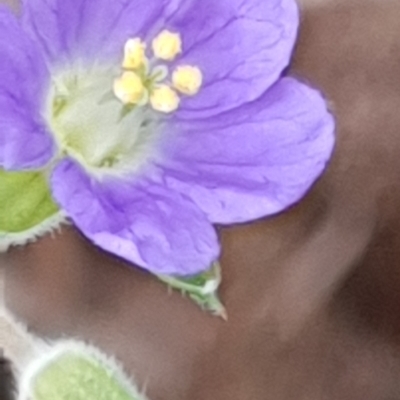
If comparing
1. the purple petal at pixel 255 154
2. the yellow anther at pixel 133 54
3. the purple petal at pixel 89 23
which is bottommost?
the purple petal at pixel 255 154

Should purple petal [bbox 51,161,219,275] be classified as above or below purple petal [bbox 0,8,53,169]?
below

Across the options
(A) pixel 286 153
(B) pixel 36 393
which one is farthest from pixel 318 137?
(B) pixel 36 393

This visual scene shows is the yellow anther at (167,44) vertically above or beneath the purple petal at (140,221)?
above
